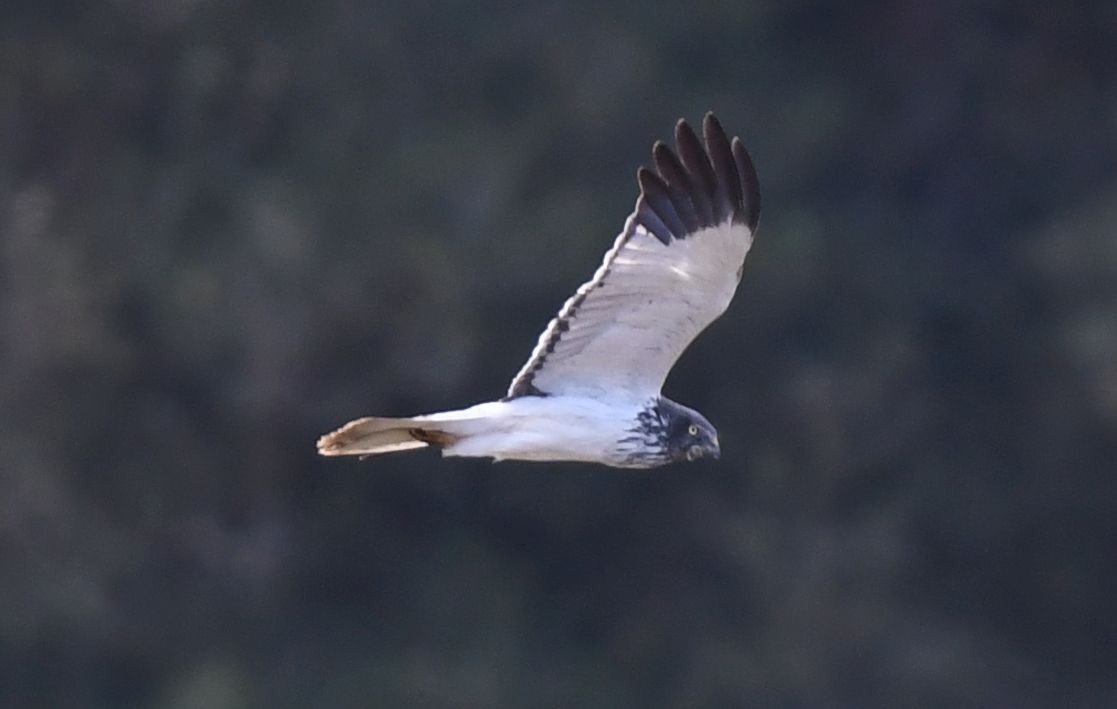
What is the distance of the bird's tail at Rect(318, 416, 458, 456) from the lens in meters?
7.01

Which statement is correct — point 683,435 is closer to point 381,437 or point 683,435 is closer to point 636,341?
point 636,341

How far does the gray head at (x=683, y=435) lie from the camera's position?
7148 millimetres

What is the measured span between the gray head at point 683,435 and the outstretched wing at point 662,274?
127 mm

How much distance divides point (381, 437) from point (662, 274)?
912mm

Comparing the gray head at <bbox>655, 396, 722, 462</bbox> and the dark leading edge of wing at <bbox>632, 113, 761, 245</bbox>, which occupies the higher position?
the dark leading edge of wing at <bbox>632, 113, 761, 245</bbox>

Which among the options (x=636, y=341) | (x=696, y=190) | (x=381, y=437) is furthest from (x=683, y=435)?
A: (x=381, y=437)

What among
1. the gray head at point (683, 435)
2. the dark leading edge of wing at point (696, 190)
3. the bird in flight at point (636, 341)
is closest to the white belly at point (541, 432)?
the bird in flight at point (636, 341)

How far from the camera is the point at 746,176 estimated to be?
691 centimetres

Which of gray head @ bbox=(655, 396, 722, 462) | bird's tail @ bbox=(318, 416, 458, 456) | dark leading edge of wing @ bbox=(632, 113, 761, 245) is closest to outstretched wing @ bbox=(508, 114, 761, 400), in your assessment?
dark leading edge of wing @ bbox=(632, 113, 761, 245)

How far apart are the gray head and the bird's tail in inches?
23.7

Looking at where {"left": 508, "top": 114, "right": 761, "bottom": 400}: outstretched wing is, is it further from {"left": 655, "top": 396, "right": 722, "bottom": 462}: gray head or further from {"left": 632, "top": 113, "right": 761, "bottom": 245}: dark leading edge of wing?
{"left": 655, "top": 396, "right": 722, "bottom": 462}: gray head

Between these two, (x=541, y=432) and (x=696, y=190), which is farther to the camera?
(x=541, y=432)

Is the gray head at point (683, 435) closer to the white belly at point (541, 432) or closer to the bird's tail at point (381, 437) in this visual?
the white belly at point (541, 432)

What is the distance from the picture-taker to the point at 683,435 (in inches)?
282
